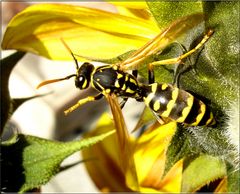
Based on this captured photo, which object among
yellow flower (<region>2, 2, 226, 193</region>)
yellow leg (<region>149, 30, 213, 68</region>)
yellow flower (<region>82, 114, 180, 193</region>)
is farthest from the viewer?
yellow flower (<region>82, 114, 180, 193</region>)

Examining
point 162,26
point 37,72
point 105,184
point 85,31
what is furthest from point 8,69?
point 37,72

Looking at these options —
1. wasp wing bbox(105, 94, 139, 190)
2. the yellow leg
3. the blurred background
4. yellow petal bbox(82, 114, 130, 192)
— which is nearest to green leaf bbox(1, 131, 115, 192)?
wasp wing bbox(105, 94, 139, 190)

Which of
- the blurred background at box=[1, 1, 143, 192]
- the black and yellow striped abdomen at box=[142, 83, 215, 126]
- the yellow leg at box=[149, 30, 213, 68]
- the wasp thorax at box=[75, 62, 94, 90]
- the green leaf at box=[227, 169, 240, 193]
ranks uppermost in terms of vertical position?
the yellow leg at box=[149, 30, 213, 68]

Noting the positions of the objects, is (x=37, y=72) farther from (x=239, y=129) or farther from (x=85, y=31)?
(x=239, y=129)

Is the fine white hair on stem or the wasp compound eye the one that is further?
the wasp compound eye

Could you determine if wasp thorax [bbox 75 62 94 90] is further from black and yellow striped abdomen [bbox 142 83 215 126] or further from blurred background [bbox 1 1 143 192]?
blurred background [bbox 1 1 143 192]
